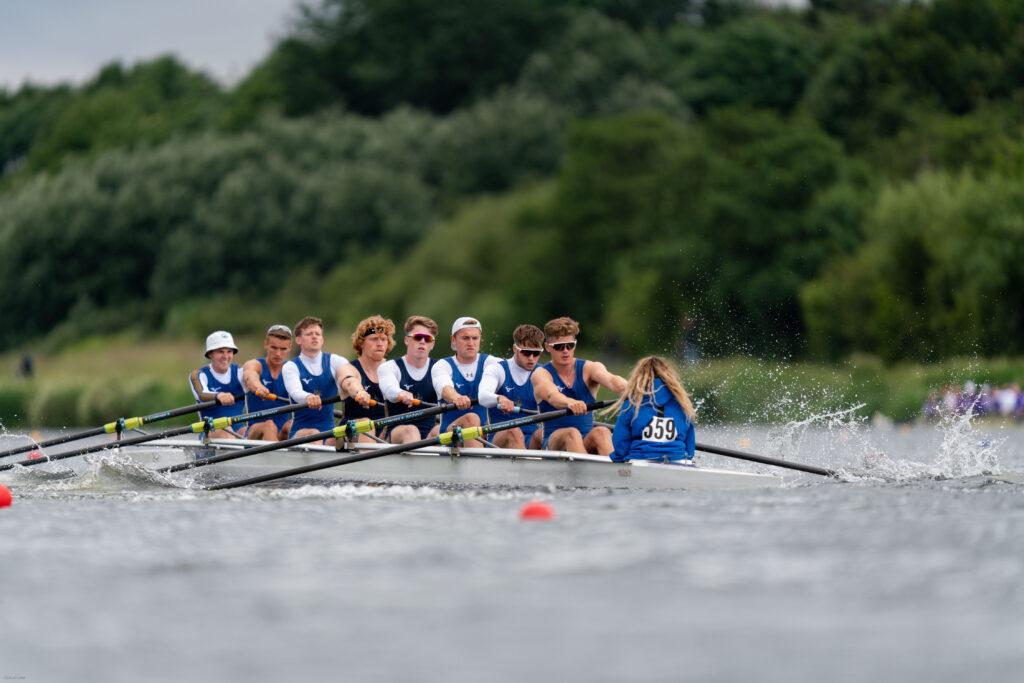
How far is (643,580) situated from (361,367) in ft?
17.9

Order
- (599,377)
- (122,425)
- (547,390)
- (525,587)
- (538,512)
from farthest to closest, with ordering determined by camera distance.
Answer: (122,425), (599,377), (547,390), (538,512), (525,587)

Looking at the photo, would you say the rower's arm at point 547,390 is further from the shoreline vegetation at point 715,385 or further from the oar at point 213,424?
the shoreline vegetation at point 715,385

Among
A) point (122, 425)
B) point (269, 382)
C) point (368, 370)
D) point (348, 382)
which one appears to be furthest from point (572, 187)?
point (348, 382)

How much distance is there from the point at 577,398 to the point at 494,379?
2.24 ft

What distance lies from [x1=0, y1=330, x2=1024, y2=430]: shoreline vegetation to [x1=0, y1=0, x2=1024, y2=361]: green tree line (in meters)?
1.78

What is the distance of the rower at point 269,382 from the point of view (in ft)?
41.0

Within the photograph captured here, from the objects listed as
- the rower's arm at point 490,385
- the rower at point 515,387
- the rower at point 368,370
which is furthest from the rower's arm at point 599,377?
the rower at point 368,370

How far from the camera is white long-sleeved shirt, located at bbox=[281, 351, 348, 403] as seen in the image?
39.3 ft

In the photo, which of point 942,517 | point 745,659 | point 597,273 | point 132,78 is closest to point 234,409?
point 942,517

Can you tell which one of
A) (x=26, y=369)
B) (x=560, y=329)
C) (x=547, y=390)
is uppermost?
(x=26, y=369)

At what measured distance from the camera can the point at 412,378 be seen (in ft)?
37.2

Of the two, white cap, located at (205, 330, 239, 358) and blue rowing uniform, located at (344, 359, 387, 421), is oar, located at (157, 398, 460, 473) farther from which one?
white cap, located at (205, 330, 239, 358)

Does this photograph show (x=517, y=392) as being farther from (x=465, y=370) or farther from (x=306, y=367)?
(x=306, y=367)

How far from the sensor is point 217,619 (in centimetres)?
600
